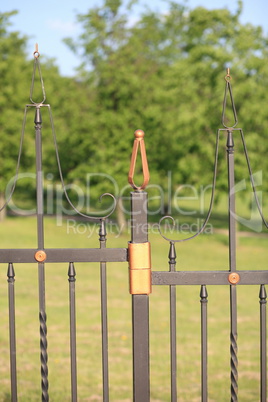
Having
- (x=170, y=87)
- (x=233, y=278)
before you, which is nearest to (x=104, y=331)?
(x=233, y=278)

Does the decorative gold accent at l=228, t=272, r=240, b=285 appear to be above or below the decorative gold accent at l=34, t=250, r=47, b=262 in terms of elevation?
below

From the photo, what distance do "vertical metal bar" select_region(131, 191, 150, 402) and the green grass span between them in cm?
285

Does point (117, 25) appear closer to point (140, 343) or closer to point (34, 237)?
point (34, 237)

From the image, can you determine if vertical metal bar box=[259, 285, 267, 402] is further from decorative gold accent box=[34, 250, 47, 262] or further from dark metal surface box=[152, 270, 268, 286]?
decorative gold accent box=[34, 250, 47, 262]

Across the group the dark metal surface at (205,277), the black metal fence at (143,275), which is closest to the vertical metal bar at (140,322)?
the black metal fence at (143,275)

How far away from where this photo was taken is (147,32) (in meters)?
26.6

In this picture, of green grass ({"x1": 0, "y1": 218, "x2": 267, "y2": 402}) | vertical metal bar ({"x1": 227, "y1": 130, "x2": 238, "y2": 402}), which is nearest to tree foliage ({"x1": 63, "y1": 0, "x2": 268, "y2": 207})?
green grass ({"x1": 0, "y1": 218, "x2": 267, "y2": 402})

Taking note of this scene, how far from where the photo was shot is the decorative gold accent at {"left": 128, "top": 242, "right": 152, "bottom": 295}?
3580 mm

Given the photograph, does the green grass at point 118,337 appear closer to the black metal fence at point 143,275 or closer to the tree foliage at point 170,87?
the black metal fence at point 143,275

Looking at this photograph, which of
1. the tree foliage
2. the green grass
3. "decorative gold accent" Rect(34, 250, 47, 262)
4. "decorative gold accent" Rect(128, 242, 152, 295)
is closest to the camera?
"decorative gold accent" Rect(128, 242, 152, 295)

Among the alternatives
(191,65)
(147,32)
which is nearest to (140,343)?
(191,65)

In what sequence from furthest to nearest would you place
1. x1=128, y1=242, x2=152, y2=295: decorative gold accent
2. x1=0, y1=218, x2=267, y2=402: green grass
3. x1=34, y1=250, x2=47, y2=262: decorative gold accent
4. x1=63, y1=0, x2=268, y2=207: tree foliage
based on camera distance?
x1=63, y1=0, x2=268, y2=207: tree foliage
x1=0, y1=218, x2=267, y2=402: green grass
x1=34, y1=250, x2=47, y2=262: decorative gold accent
x1=128, y1=242, x2=152, y2=295: decorative gold accent

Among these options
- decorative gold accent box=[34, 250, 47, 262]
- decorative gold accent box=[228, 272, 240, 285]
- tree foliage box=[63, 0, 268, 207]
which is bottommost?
decorative gold accent box=[228, 272, 240, 285]

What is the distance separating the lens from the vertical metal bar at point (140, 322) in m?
3.58
